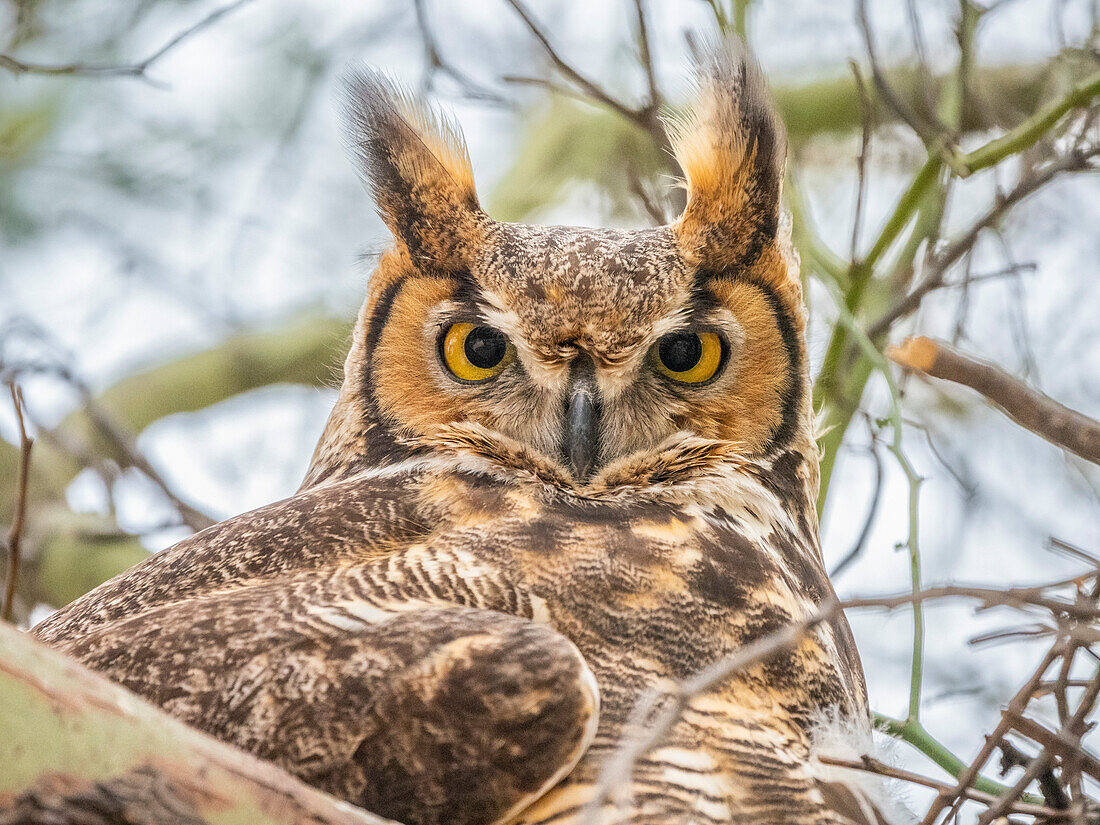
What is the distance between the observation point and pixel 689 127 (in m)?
2.03

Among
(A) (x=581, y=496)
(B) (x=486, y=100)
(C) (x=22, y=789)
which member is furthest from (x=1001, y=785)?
(B) (x=486, y=100)

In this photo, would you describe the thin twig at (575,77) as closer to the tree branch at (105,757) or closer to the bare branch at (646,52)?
the bare branch at (646,52)

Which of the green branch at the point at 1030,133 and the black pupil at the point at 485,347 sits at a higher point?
the green branch at the point at 1030,133

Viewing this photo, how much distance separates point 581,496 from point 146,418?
1774mm

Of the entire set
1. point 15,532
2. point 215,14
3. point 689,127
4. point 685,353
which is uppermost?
point 215,14

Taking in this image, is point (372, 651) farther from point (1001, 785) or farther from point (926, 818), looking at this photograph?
point (1001, 785)

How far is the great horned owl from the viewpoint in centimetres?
122

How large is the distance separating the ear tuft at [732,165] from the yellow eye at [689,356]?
13 cm

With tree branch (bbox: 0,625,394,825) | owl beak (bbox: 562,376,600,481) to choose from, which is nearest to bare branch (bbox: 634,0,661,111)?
owl beak (bbox: 562,376,600,481)

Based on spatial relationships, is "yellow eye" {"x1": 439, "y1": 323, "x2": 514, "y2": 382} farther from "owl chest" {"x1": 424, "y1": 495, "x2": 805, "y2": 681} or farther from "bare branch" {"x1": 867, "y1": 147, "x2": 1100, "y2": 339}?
"bare branch" {"x1": 867, "y1": 147, "x2": 1100, "y2": 339}

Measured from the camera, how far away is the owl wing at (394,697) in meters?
1.19

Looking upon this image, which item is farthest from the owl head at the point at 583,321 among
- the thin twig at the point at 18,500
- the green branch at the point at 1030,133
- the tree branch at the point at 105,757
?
the tree branch at the point at 105,757

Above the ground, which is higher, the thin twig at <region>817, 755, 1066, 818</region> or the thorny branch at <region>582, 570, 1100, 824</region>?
the thorny branch at <region>582, 570, 1100, 824</region>

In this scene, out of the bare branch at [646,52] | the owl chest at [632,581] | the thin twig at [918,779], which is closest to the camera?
the thin twig at [918,779]
